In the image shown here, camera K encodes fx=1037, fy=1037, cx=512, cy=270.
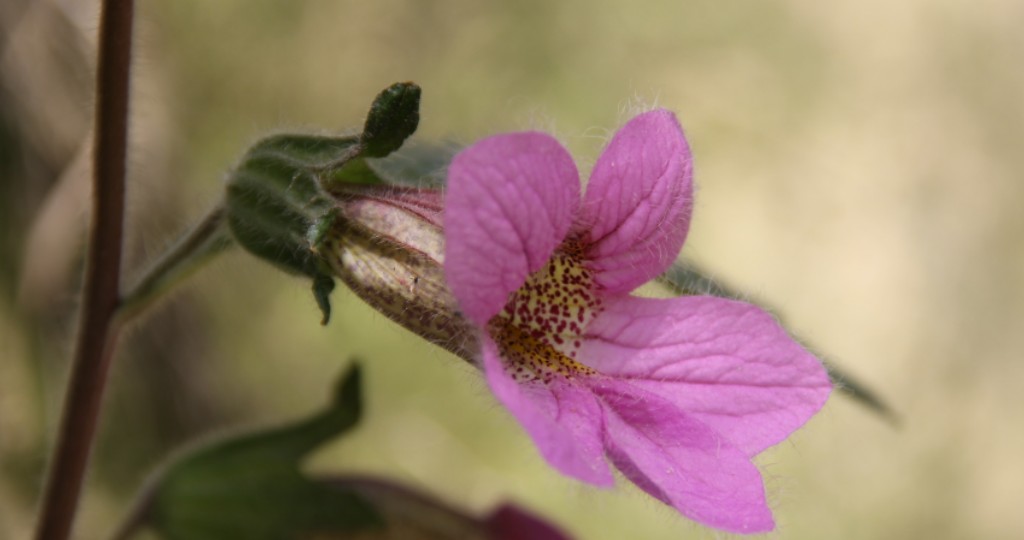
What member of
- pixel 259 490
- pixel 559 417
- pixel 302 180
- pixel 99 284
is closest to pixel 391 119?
pixel 302 180

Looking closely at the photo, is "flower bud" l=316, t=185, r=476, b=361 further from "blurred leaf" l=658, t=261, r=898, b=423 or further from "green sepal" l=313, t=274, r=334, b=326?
"blurred leaf" l=658, t=261, r=898, b=423

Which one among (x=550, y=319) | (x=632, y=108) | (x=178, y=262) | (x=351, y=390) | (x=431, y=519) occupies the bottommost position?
(x=431, y=519)

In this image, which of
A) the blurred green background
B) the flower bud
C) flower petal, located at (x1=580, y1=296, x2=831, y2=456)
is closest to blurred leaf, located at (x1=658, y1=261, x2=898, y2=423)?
flower petal, located at (x1=580, y1=296, x2=831, y2=456)

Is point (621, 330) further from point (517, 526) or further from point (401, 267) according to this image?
point (517, 526)

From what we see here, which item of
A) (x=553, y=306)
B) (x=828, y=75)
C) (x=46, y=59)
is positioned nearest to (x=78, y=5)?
(x=46, y=59)

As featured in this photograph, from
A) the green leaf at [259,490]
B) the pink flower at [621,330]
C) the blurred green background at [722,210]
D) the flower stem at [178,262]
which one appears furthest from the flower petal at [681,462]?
→ the blurred green background at [722,210]
